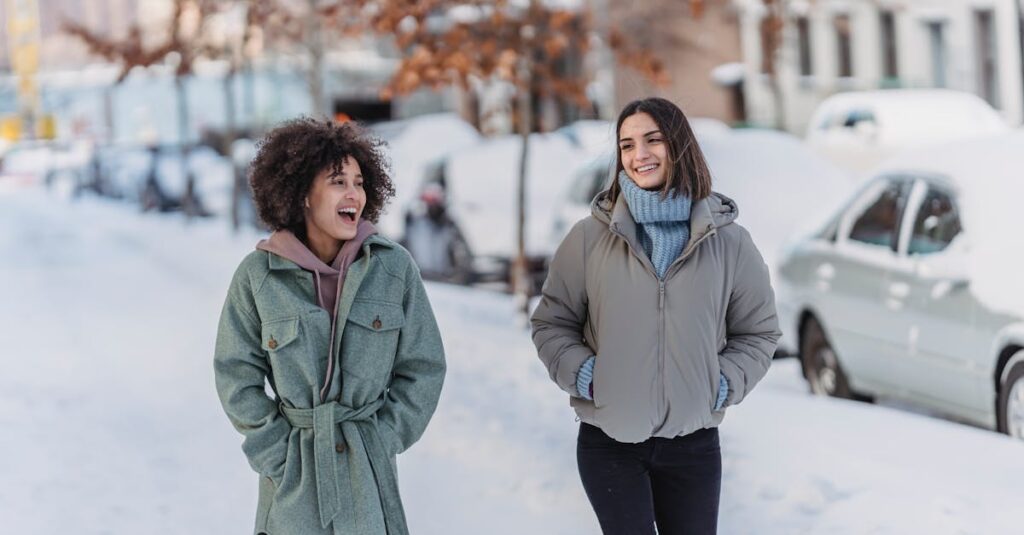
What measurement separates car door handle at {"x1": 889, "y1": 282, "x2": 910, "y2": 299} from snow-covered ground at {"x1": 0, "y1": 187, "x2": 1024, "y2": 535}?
2.22 ft

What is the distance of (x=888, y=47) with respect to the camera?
3903cm

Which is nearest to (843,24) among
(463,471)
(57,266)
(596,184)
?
(57,266)

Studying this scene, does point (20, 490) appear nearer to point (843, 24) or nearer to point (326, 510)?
point (326, 510)

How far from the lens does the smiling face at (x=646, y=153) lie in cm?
418

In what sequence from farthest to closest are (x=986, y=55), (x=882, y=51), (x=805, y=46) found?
(x=805, y=46)
(x=882, y=51)
(x=986, y=55)

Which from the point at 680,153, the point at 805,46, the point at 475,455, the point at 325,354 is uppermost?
the point at 805,46

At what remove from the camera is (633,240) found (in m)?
4.11

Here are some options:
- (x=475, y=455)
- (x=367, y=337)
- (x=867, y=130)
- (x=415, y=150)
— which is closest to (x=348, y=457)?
(x=367, y=337)

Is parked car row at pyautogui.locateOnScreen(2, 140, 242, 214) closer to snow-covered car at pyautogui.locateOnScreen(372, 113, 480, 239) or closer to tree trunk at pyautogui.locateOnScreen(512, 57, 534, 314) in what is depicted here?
snow-covered car at pyautogui.locateOnScreen(372, 113, 480, 239)

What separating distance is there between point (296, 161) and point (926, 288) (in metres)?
5.01

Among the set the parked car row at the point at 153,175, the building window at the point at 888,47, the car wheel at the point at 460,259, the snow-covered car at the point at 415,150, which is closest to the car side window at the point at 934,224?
the car wheel at the point at 460,259

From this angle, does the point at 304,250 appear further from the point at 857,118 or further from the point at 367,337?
the point at 857,118

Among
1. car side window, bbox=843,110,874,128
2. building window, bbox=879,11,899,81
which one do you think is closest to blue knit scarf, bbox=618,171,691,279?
car side window, bbox=843,110,874,128

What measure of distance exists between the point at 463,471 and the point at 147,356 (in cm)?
Result: 531
